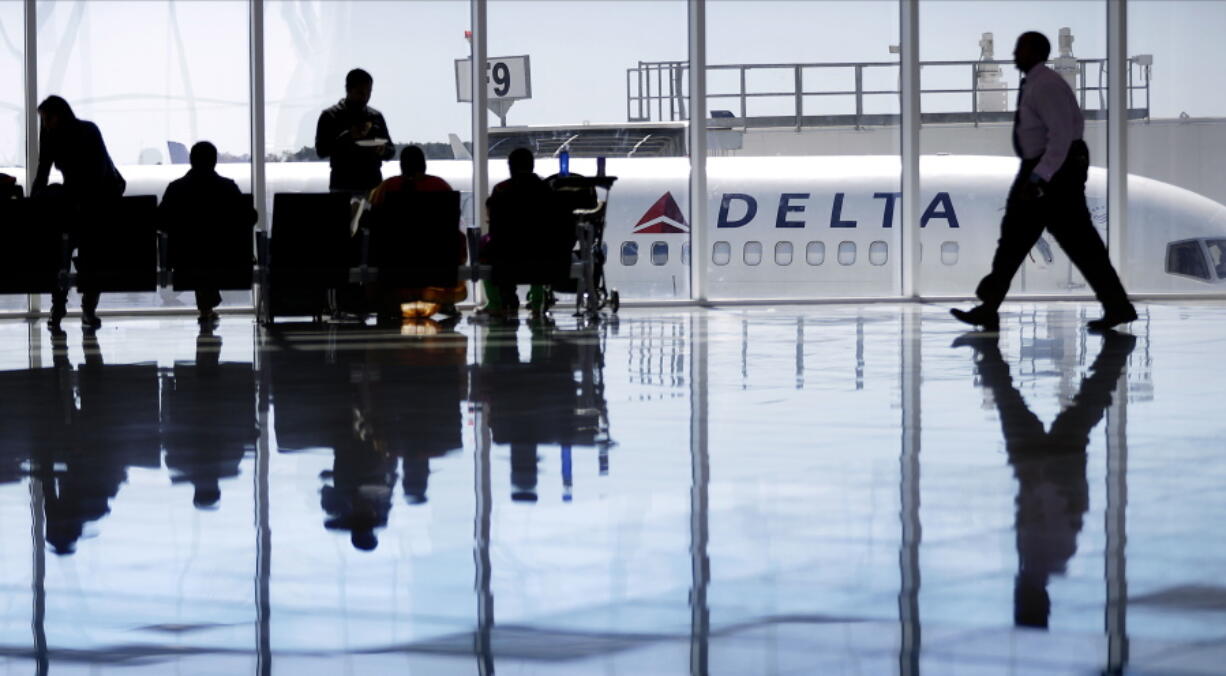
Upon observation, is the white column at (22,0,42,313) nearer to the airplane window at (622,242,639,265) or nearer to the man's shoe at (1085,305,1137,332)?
the airplane window at (622,242,639,265)

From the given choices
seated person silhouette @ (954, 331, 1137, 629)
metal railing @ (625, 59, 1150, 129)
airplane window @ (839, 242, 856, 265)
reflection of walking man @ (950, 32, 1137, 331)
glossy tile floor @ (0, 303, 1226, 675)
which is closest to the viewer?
glossy tile floor @ (0, 303, 1226, 675)

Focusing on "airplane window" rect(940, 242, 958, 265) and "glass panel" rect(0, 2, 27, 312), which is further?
"airplane window" rect(940, 242, 958, 265)

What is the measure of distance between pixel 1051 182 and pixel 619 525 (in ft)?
16.3

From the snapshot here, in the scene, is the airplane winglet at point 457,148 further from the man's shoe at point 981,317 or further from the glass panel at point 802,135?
the man's shoe at point 981,317

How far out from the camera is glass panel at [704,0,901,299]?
11438mm

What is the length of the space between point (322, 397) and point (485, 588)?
2.50m

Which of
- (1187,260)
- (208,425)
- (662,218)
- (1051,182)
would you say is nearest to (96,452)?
(208,425)

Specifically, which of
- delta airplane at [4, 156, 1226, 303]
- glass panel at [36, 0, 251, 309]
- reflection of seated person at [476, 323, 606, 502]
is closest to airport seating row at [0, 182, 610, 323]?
reflection of seated person at [476, 323, 606, 502]

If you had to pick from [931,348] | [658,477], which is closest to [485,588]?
[658,477]

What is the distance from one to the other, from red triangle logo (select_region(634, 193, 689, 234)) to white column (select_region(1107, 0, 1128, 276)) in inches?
122

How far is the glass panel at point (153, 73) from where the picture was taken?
10.8 metres

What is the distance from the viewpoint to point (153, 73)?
36.5 feet

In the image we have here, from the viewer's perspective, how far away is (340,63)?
11.2m

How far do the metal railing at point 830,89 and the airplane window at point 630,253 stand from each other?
3.81 ft
